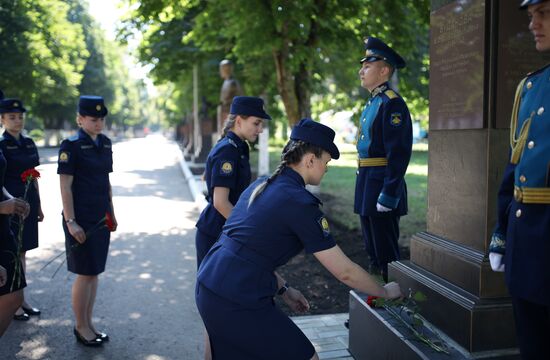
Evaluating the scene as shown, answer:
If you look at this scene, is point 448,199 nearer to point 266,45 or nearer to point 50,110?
point 266,45

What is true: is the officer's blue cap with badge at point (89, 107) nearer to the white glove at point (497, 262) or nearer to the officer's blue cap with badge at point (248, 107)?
the officer's blue cap with badge at point (248, 107)

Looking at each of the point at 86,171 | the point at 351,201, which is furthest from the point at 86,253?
the point at 351,201

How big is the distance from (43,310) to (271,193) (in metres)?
3.78

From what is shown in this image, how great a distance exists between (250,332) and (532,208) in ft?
4.42

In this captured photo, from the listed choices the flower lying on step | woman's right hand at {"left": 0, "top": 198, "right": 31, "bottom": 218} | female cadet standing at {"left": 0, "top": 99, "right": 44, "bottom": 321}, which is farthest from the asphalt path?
the flower lying on step

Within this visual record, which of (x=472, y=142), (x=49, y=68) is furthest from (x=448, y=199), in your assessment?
(x=49, y=68)

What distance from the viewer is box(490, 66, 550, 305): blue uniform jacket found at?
2.21m

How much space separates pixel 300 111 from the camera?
1125 cm

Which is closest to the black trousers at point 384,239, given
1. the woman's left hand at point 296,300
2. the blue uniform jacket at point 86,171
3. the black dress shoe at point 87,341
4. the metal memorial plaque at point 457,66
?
the metal memorial plaque at point 457,66

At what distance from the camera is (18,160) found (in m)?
5.27

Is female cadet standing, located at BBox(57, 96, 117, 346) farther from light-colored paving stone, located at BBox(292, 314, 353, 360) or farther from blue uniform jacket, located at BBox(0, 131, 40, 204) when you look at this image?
light-colored paving stone, located at BBox(292, 314, 353, 360)

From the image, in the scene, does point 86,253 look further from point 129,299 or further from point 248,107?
point 248,107

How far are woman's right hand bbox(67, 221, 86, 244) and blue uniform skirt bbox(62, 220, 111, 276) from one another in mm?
120

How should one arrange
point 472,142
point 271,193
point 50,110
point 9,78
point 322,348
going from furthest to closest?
1. point 50,110
2. point 9,78
3. point 322,348
4. point 472,142
5. point 271,193
